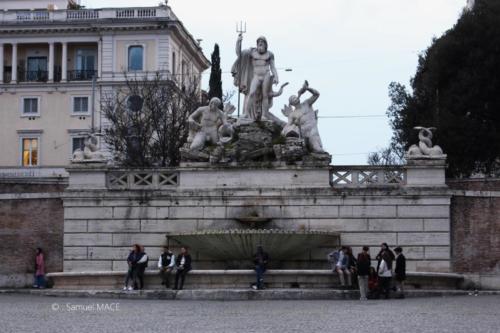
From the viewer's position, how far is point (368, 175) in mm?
38125

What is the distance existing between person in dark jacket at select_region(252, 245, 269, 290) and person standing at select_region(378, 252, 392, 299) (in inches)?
124

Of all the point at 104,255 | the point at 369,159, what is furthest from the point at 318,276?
the point at 369,159

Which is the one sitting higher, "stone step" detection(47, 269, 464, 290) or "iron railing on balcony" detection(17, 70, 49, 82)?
"iron railing on balcony" detection(17, 70, 49, 82)

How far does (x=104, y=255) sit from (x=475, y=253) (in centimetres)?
1136

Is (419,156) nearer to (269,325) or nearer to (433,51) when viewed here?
(269,325)

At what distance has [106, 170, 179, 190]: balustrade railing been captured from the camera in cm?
3868

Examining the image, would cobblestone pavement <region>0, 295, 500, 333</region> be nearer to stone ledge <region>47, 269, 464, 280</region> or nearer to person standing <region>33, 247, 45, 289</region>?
stone ledge <region>47, 269, 464, 280</region>

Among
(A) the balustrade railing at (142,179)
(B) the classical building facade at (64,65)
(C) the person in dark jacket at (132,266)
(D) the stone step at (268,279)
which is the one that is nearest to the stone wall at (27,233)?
(A) the balustrade railing at (142,179)

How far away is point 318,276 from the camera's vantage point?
34.8 metres

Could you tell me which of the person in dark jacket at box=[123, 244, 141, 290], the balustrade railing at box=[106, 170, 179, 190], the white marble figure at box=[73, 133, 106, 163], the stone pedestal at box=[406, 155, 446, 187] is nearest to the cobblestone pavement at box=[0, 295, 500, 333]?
the person in dark jacket at box=[123, 244, 141, 290]

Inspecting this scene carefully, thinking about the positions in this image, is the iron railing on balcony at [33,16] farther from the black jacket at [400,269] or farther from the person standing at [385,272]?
the person standing at [385,272]

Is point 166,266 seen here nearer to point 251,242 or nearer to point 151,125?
point 251,242

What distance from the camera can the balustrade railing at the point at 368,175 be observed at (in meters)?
38.0

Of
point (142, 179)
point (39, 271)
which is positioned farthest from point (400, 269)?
point (39, 271)
